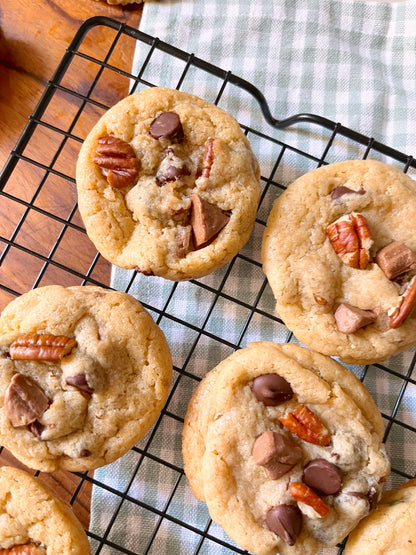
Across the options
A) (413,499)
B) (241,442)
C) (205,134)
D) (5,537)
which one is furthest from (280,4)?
(5,537)

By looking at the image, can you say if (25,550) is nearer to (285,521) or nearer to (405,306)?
(285,521)

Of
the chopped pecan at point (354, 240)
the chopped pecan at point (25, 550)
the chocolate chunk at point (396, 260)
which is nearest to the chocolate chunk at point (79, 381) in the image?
the chopped pecan at point (25, 550)

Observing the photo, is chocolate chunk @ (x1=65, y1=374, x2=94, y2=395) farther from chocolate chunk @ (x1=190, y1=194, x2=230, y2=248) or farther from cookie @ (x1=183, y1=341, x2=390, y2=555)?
chocolate chunk @ (x1=190, y1=194, x2=230, y2=248)

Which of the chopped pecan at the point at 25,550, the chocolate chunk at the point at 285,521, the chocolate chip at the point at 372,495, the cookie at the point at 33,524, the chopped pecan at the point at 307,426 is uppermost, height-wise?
the chopped pecan at the point at 307,426

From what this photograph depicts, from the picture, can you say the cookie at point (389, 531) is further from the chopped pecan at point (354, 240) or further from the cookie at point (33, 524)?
the cookie at point (33, 524)

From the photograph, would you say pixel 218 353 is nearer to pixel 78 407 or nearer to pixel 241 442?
pixel 241 442

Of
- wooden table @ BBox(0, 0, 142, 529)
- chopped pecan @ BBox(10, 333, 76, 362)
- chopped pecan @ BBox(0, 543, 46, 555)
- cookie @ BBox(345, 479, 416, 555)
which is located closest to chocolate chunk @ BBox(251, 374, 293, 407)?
cookie @ BBox(345, 479, 416, 555)
